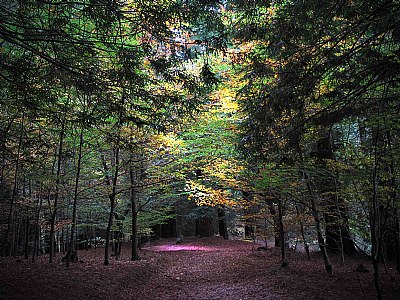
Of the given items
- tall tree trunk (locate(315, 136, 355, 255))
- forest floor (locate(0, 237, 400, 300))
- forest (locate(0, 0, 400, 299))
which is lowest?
forest floor (locate(0, 237, 400, 300))

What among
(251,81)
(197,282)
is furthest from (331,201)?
(197,282)

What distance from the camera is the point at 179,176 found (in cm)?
1157

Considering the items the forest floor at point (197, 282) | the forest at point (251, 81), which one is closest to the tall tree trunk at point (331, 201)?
the forest at point (251, 81)

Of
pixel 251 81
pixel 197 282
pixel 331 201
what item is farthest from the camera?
pixel 197 282

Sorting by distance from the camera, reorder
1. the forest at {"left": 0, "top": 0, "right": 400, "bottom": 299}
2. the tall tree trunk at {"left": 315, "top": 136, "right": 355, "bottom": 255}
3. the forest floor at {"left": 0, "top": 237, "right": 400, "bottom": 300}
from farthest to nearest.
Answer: the tall tree trunk at {"left": 315, "top": 136, "right": 355, "bottom": 255}
the forest floor at {"left": 0, "top": 237, "right": 400, "bottom": 300}
the forest at {"left": 0, "top": 0, "right": 400, "bottom": 299}

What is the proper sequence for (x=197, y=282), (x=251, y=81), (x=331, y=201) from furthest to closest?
1. (x=197, y=282)
2. (x=331, y=201)
3. (x=251, y=81)

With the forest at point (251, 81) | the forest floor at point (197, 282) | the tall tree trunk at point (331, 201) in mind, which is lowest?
the forest floor at point (197, 282)

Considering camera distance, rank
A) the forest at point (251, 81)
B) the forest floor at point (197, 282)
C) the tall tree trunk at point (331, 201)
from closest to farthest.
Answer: the forest at point (251, 81) → the forest floor at point (197, 282) → the tall tree trunk at point (331, 201)

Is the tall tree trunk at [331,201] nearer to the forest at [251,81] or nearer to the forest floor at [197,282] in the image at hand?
the forest at [251,81]

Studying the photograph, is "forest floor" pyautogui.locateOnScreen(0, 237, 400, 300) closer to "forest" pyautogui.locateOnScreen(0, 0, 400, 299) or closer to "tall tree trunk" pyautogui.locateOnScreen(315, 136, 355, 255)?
"forest" pyautogui.locateOnScreen(0, 0, 400, 299)

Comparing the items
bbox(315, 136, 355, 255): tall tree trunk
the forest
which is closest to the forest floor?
the forest

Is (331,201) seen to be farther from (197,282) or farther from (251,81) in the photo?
(197,282)

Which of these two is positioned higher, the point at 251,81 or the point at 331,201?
the point at 251,81

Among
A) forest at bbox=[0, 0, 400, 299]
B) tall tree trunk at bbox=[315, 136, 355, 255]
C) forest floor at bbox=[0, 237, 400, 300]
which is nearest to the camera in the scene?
forest at bbox=[0, 0, 400, 299]
